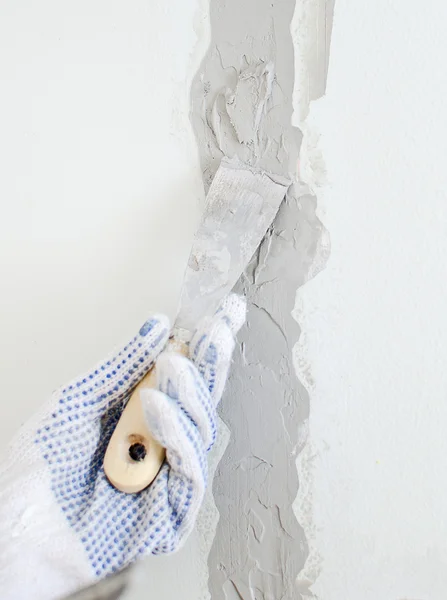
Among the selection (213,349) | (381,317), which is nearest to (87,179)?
(213,349)

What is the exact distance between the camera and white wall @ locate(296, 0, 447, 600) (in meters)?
0.69

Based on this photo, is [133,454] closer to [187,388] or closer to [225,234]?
[187,388]

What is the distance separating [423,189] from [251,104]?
9.4 inches

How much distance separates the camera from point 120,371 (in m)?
0.69

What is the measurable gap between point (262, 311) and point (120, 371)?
0.64 feet

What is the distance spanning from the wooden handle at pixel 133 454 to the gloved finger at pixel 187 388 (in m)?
0.05

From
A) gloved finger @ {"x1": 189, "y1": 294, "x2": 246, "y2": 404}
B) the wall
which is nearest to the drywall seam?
the wall

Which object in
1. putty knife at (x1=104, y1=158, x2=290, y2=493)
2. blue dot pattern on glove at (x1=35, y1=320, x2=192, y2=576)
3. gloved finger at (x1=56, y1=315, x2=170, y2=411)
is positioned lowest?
blue dot pattern on glove at (x1=35, y1=320, x2=192, y2=576)

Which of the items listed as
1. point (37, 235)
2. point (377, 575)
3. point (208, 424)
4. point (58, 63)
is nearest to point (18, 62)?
point (58, 63)

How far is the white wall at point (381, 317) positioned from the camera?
2.27 ft

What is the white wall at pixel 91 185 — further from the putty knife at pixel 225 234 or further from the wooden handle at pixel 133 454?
the wooden handle at pixel 133 454

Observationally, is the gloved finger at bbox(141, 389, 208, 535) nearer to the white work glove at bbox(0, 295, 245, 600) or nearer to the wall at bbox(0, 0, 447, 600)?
the white work glove at bbox(0, 295, 245, 600)

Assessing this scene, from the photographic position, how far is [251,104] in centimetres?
75

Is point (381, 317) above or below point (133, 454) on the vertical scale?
above
